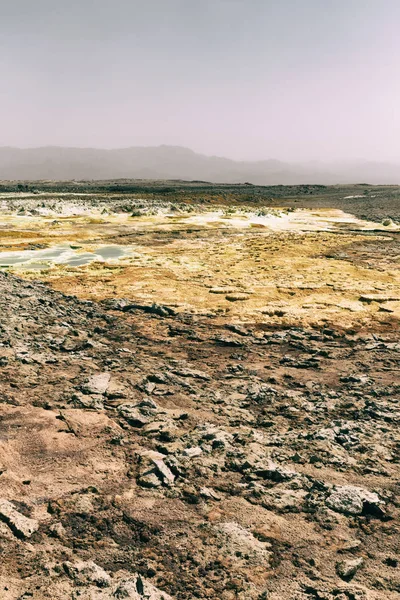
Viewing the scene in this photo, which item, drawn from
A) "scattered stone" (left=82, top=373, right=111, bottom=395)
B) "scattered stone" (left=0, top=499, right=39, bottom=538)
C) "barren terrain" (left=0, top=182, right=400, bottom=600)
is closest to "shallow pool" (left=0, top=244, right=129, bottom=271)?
"barren terrain" (left=0, top=182, right=400, bottom=600)

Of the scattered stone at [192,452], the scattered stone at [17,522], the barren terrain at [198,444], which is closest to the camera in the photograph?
the barren terrain at [198,444]

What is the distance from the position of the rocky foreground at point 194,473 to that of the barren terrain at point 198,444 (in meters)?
0.03

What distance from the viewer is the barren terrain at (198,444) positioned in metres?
6.23

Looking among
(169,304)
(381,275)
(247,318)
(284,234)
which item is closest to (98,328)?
(169,304)

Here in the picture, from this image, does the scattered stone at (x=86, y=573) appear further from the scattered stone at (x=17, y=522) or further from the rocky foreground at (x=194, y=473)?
the scattered stone at (x=17, y=522)

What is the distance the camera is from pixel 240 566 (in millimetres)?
6309

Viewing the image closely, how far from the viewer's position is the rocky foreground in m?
6.12

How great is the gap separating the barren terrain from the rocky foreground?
0.03m

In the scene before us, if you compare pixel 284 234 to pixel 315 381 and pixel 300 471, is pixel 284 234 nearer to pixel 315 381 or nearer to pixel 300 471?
pixel 315 381

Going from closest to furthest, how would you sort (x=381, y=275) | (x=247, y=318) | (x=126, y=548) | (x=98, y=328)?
(x=126, y=548), (x=98, y=328), (x=247, y=318), (x=381, y=275)

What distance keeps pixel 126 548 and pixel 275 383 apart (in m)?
7.23

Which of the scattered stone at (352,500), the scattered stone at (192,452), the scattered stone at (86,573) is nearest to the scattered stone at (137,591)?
the scattered stone at (86,573)

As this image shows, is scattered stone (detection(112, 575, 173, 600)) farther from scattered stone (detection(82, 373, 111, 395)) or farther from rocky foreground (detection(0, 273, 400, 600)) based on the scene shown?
scattered stone (detection(82, 373, 111, 395))

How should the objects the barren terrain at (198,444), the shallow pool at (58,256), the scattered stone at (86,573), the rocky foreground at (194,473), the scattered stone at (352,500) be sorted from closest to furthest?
1. the scattered stone at (86,573)
2. the rocky foreground at (194,473)
3. the barren terrain at (198,444)
4. the scattered stone at (352,500)
5. the shallow pool at (58,256)
